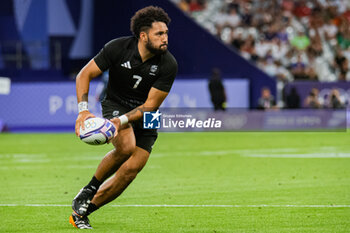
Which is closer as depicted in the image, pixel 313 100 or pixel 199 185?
pixel 199 185

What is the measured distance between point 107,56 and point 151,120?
80 centimetres

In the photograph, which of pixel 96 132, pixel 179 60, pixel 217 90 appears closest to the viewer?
pixel 96 132

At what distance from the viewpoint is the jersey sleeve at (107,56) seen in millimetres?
8047

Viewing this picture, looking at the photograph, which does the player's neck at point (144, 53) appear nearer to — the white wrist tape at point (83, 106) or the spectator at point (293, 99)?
the white wrist tape at point (83, 106)

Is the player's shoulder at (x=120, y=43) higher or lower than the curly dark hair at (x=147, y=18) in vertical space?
lower

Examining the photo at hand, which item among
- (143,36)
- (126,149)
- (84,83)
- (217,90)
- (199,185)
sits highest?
(143,36)

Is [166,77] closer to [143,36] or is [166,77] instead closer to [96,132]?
[143,36]

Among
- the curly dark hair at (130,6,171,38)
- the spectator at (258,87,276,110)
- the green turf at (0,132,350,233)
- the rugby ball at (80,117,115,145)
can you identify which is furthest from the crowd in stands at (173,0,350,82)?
the rugby ball at (80,117,115,145)

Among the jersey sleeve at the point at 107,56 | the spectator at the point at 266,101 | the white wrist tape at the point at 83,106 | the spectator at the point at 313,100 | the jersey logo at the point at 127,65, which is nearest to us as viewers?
the white wrist tape at the point at 83,106

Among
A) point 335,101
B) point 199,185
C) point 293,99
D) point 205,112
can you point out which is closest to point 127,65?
point 199,185

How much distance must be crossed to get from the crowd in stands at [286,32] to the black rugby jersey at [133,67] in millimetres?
22795

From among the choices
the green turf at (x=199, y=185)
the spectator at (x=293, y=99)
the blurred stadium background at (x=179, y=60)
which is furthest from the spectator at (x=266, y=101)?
the green turf at (x=199, y=185)

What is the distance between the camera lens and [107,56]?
8.07m

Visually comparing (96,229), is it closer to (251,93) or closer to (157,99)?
(157,99)
